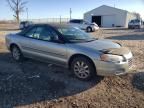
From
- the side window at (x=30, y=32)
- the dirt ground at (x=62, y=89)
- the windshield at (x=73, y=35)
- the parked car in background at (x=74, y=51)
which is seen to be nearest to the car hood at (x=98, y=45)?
the parked car in background at (x=74, y=51)

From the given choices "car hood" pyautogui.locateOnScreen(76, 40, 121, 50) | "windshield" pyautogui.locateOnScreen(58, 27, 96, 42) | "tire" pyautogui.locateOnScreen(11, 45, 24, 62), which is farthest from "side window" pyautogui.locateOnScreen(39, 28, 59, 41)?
"tire" pyautogui.locateOnScreen(11, 45, 24, 62)

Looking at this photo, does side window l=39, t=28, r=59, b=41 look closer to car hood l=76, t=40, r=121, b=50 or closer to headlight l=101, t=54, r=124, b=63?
car hood l=76, t=40, r=121, b=50

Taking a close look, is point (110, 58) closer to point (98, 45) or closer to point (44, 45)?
point (98, 45)

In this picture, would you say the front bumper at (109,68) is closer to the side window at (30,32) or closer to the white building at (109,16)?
the side window at (30,32)

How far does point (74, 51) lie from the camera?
6.74m

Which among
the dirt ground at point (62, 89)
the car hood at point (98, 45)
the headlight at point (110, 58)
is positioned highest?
the car hood at point (98, 45)

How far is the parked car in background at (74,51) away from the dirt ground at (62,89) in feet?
1.17

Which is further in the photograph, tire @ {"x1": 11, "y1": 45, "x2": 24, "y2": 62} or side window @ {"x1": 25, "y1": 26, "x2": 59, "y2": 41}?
tire @ {"x1": 11, "y1": 45, "x2": 24, "y2": 62}

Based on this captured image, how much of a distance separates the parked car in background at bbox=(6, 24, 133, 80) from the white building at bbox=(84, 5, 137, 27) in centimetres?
4437

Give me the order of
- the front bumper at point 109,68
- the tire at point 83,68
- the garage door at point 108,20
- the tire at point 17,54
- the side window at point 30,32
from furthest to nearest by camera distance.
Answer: the garage door at point 108,20 → the tire at point 17,54 → the side window at point 30,32 → the tire at point 83,68 → the front bumper at point 109,68

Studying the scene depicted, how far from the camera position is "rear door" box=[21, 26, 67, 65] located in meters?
7.12

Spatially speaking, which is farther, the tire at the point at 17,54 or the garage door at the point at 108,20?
the garage door at the point at 108,20

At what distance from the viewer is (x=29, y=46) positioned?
26.5 ft

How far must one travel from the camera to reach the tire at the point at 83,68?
6.51 m
